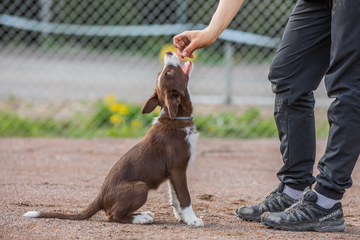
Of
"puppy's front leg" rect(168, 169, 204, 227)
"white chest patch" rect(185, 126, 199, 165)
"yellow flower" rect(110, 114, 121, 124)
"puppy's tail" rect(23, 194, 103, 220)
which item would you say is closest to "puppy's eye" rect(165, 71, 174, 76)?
"white chest patch" rect(185, 126, 199, 165)

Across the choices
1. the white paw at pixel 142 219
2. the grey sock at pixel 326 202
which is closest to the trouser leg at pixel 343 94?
the grey sock at pixel 326 202

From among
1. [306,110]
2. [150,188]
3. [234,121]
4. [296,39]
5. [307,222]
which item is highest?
[296,39]

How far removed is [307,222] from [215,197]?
1.10 meters

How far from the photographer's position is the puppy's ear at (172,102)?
9.38ft

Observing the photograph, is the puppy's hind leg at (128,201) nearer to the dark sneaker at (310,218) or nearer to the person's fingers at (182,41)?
the dark sneaker at (310,218)

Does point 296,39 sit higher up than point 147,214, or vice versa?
point 296,39

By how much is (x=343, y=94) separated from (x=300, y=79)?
360mm

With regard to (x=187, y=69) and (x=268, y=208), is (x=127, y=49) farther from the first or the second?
(x=268, y=208)

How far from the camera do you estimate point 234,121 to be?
684cm

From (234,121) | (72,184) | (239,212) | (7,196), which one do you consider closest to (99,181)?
(72,184)

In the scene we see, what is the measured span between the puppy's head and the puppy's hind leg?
559 mm

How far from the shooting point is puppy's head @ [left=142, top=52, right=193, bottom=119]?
9.93 ft

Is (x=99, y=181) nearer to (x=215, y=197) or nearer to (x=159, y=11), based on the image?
(x=215, y=197)

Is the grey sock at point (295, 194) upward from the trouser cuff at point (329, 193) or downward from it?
downward
